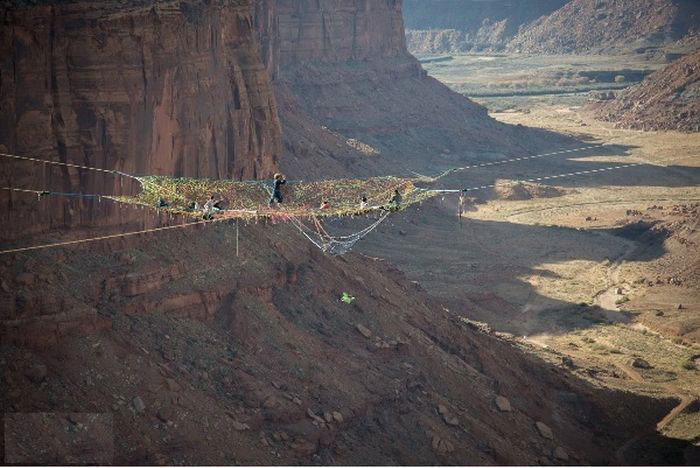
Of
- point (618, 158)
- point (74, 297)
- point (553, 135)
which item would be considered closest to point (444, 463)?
point (74, 297)

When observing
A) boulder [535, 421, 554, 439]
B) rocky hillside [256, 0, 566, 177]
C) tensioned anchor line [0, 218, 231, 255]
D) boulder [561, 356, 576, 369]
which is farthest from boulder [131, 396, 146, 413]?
rocky hillside [256, 0, 566, 177]

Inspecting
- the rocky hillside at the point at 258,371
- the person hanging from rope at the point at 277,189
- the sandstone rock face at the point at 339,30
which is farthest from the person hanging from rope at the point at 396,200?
the sandstone rock face at the point at 339,30

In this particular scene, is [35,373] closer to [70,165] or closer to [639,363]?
[70,165]

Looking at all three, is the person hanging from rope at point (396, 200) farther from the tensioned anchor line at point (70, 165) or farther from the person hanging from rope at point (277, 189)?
the tensioned anchor line at point (70, 165)

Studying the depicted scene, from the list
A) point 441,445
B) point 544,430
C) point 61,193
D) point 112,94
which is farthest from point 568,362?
point 61,193

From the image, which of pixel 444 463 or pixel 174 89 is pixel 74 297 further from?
pixel 444 463

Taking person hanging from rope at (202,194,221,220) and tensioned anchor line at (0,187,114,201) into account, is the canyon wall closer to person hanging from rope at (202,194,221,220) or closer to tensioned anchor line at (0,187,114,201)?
tensioned anchor line at (0,187,114,201)
